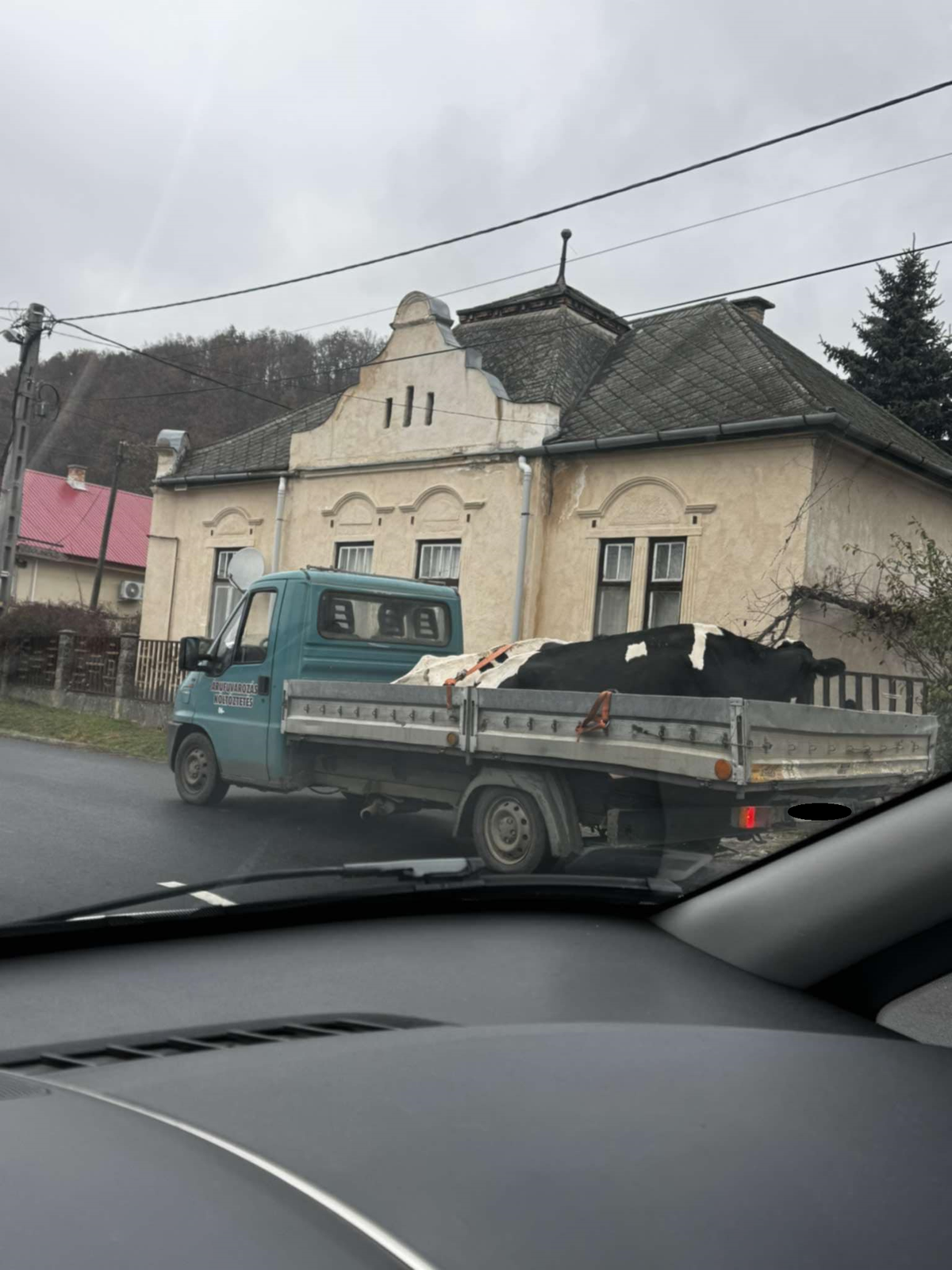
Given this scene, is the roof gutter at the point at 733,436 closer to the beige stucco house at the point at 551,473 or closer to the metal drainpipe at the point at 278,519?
the beige stucco house at the point at 551,473

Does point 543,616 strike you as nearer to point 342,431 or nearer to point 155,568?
point 342,431

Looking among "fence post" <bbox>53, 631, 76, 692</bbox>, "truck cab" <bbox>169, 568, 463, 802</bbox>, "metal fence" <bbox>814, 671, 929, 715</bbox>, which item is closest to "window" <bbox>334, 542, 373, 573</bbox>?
"truck cab" <bbox>169, 568, 463, 802</bbox>

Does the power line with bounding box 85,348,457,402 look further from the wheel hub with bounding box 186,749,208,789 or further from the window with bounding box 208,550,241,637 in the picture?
the window with bounding box 208,550,241,637

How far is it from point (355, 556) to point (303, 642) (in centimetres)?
1027

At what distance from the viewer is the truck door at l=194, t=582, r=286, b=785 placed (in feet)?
21.4

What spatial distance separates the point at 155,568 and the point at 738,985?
19.5 m

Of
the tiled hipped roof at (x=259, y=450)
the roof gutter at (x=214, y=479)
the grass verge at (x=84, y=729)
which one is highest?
the tiled hipped roof at (x=259, y=450)

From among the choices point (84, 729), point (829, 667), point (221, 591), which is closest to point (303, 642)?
point (84, 729)

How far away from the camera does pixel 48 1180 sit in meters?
1.47

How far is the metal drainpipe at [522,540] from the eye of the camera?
1694cm

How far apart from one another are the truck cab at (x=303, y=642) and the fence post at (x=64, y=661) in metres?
0.87

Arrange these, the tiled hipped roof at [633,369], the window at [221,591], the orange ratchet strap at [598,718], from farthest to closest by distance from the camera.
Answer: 1. the window at [221,591]
2. the tiled hipped roof at [633,369]
3. the orange ratchet strap at [598,718]

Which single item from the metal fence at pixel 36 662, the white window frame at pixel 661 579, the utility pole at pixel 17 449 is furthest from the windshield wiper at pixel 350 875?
the white window frame at pixel 661 579

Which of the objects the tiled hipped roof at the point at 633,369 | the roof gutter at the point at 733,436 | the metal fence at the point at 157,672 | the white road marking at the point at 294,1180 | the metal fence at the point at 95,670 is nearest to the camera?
the white road marking at the point at 294,1180
